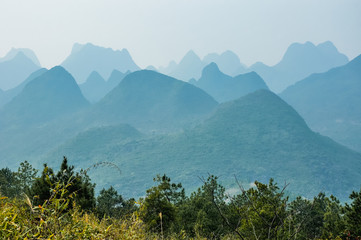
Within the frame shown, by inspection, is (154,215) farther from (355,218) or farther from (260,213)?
(355,218)

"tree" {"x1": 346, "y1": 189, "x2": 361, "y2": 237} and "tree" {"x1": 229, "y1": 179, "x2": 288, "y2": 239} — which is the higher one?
"tree" {"x1": 229, "y1": 179, "x2": 288, "y2": 239}

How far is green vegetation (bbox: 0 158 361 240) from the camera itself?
397 centimetres

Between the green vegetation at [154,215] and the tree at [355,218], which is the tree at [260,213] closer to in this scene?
the green vegetation at [154,215]

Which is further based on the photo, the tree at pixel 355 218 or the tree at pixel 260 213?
the tree at pixel 355 218

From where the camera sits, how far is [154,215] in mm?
21781

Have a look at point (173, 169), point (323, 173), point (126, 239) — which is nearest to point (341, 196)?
point (323, 173)

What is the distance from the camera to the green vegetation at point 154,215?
3.97 metres

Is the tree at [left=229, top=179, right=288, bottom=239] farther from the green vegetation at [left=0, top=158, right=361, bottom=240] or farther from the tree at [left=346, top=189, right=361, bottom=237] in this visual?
the tree at [left=346, top=189, right=361, bottom=237]

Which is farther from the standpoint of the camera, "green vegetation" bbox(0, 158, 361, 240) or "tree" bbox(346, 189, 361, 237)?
"tree" bbox(346, 189, 361, 237)

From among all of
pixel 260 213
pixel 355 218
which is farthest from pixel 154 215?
pixel 355 218

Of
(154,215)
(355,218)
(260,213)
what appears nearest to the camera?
(260,213)

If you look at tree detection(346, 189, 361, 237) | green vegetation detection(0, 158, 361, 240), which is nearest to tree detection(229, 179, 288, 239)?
green vegetation detection(0, 158, 361, 240)

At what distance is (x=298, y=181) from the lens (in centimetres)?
18000

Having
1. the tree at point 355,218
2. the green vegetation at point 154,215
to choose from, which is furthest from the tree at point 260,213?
the tree at point 355,218
